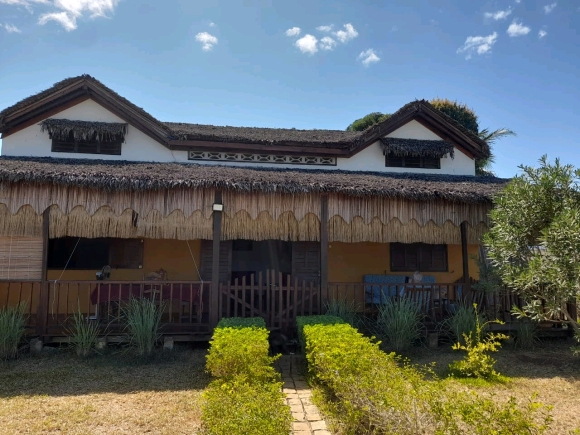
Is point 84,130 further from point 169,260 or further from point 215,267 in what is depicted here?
point 215,267

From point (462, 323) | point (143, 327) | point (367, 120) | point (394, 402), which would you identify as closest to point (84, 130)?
point (143, 327)

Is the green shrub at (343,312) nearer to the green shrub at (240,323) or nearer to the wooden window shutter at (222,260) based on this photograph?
the green shrub at (240,323)

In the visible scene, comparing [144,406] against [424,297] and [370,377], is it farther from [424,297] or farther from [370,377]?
[424,297]

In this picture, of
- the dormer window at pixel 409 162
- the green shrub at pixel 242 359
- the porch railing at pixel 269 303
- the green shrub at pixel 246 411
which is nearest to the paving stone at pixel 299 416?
the green shrub at pixel 242 359

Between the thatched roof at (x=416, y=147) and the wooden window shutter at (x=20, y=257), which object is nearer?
the wooden window shutter at (x=20, y=257)

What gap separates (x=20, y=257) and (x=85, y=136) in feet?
12.1

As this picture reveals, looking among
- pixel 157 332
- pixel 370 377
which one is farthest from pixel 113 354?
pixel 370 377

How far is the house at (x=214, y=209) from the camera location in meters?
7.55

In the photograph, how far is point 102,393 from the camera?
17.4 ft

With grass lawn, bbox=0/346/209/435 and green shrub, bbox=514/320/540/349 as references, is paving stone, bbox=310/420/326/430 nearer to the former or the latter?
grass lawn, bbox=0/346/209/435

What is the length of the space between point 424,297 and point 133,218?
6.32 m

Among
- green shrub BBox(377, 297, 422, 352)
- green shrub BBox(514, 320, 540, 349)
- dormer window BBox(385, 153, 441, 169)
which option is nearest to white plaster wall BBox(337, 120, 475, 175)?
dormer window BBox(385, 153, 441, 169)

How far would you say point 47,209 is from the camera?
24.6 feet

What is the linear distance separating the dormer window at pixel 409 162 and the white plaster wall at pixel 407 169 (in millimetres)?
110
